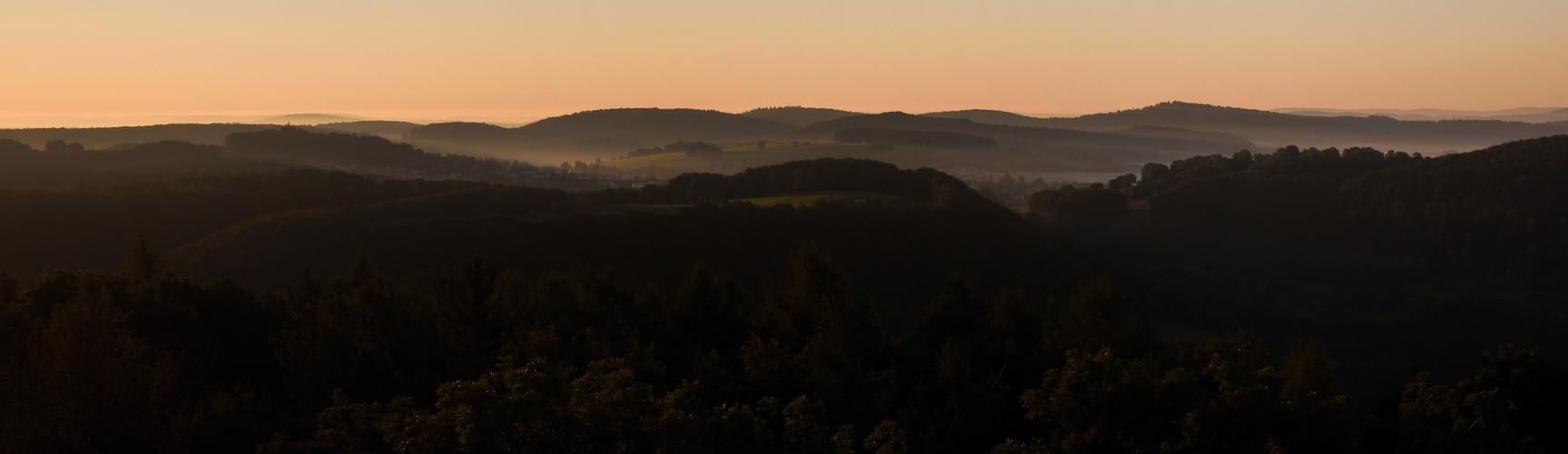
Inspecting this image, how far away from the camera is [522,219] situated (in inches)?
3123

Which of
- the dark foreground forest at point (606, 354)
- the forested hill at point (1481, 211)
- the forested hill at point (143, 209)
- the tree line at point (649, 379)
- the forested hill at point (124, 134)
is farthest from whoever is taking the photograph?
the forested hill at point (124, 134)

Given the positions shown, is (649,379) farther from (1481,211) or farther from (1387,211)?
(1387,211)

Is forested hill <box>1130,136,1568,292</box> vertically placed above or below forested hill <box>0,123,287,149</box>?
below

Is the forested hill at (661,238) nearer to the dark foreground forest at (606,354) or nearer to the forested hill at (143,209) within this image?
the dark foreground forest at (606,354)

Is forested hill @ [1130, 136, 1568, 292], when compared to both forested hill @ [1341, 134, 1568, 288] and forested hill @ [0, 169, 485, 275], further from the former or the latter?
forested hill @ [0, 169, 485, 275]

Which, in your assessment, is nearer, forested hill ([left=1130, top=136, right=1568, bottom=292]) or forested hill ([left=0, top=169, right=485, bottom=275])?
forested hill ([left=0, top=169, right=485, bottom=275])

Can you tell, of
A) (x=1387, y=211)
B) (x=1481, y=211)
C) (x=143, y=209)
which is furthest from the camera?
(x=1387, y=211)

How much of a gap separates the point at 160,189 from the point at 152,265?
1927 inches

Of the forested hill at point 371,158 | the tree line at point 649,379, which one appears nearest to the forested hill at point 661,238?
the tree line at point 649,379

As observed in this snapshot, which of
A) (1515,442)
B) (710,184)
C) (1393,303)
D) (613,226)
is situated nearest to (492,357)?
(1515,442)

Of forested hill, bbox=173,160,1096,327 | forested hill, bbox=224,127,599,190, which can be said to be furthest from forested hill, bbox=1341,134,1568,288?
forested hill, bbox=224,127,599,190

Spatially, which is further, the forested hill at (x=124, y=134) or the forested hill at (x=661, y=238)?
the forested hill at (x=124, y=134)

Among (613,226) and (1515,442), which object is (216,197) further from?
(1515,442)

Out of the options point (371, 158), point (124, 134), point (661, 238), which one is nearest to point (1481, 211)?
point (661, 238)
